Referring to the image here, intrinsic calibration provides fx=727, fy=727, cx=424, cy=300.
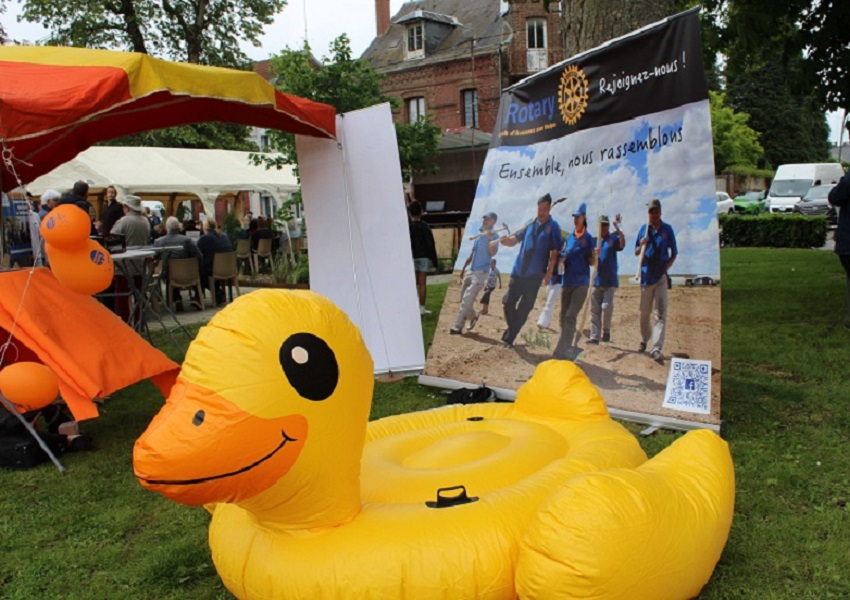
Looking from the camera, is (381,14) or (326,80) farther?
(381,14)

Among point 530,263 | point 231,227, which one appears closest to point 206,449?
point 530,263

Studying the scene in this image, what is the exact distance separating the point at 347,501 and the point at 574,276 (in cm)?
343

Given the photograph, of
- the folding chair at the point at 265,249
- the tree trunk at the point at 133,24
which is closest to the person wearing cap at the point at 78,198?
the folding chair at the point at 265,249

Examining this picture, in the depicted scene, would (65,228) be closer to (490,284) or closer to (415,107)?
(490,284)

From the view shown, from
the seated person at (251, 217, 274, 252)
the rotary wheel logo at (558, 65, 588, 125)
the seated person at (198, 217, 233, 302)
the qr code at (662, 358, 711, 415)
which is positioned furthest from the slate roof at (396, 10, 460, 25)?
the qr code at (662, 358, 711, 415)

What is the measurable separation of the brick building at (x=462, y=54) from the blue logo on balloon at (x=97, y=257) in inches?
962

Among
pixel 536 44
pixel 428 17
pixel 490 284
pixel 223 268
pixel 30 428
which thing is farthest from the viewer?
pixel 428 17

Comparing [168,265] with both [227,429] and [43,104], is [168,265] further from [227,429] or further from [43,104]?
[227,429]

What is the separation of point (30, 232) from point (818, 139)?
72.2 m

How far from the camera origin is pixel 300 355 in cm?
264

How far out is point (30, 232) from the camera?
22.1 feet

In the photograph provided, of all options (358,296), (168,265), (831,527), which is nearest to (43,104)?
(358,296)

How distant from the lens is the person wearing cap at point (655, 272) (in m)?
5.11

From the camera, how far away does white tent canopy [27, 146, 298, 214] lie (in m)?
16.1
